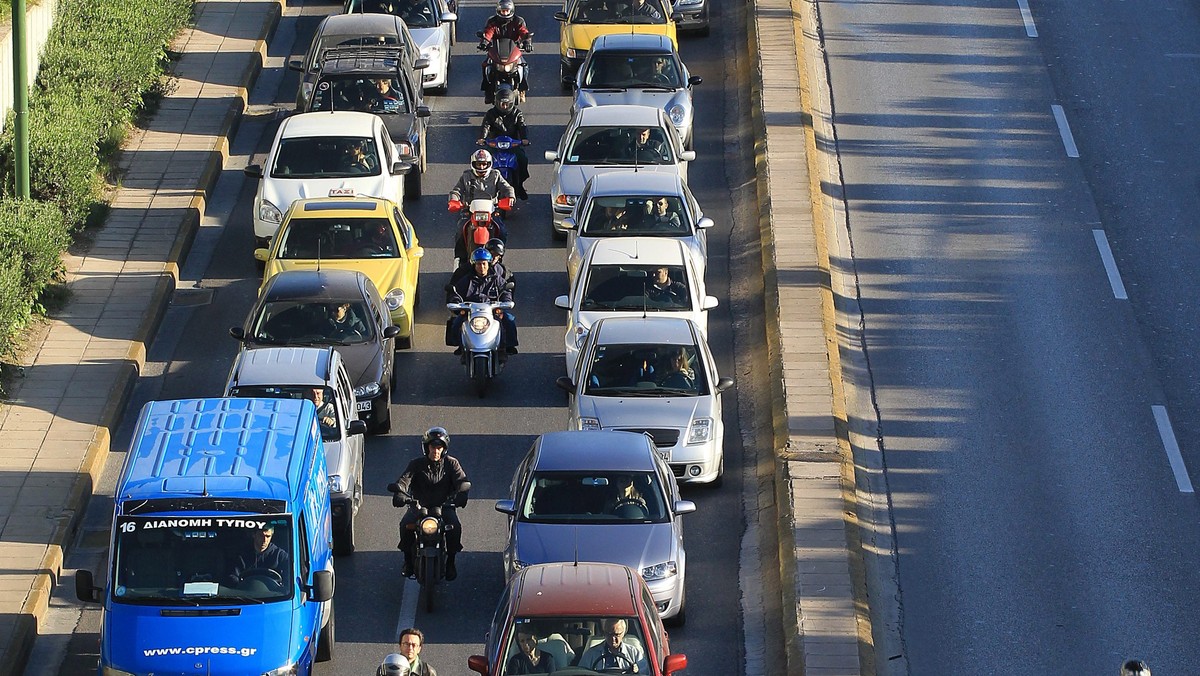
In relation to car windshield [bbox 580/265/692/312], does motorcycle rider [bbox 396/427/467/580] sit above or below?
below

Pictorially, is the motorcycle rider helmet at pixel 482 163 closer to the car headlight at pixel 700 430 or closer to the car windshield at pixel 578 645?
the car headlight at pixel 700 430

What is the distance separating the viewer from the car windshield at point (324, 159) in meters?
25.8

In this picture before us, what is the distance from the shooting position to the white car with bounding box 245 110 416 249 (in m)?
25.4

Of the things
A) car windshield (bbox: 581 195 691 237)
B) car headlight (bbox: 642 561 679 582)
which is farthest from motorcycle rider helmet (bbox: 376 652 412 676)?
car windshield (bbox: 581 195 691 237)

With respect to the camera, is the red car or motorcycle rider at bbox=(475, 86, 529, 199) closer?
the red car

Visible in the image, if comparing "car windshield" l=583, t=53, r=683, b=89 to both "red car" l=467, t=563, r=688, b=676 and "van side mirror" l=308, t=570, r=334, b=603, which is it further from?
"red car" l=467, t=563, r=688, b=676

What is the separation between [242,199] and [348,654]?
1258 cm

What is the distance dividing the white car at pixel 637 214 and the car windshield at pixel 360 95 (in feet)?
15.6

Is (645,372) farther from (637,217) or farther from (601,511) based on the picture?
(637,217)

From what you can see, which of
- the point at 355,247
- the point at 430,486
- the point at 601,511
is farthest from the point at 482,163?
the point at 601,511

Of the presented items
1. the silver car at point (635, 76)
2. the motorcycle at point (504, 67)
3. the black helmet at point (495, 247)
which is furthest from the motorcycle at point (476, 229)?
the motorcycle at point (504, 67)

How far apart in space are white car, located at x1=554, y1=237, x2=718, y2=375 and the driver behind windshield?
7.14 meters

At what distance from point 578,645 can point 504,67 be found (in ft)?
56.9

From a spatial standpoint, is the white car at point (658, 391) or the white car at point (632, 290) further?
the white car at point (632, 290)
